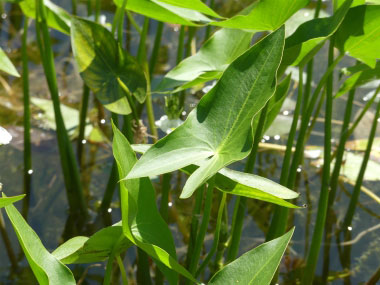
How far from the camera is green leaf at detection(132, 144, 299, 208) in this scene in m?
0.73

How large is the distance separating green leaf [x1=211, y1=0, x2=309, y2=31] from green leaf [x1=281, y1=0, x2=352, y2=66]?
1.3 inches

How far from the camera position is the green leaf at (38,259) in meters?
0.70

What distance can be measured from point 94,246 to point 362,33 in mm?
497

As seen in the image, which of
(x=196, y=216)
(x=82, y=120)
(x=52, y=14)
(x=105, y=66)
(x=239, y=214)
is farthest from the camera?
(x=82, y=120)

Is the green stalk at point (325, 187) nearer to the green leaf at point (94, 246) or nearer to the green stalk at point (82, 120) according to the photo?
the green leaf at point (94, 246)

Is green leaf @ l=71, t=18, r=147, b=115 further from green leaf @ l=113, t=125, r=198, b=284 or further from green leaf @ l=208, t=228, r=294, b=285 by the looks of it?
green leaf @ l=208, t=228, r=294, b=285

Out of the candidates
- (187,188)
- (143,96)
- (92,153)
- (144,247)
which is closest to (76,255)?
(144,247)

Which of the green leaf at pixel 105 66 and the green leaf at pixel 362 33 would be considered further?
the green leaf at pixel 105 66

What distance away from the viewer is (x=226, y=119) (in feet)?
2.55

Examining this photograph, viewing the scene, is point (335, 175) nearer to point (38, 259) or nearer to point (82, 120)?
point (82, 120)

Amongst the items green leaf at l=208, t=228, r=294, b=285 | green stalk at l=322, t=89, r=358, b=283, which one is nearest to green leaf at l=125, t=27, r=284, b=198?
green leaf at l=208, t=228, r=294, b=285

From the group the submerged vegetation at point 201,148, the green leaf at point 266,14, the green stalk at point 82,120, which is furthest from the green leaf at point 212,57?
the green stalk at point 82,120

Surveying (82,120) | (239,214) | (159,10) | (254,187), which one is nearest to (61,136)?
(82,120)

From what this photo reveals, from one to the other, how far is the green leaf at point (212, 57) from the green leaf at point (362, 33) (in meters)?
0.21
